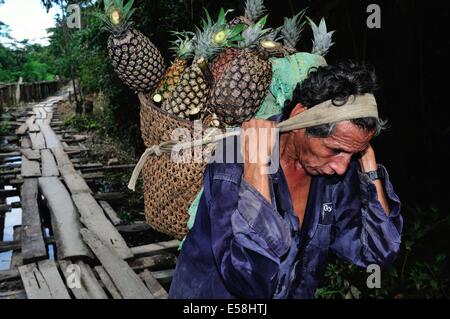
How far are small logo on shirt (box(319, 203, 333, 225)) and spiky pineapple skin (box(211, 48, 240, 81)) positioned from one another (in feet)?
2.23

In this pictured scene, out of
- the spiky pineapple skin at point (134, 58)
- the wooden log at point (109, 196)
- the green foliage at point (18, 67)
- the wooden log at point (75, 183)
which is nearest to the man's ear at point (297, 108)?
the spiky pineapple skin at point (134, 58)

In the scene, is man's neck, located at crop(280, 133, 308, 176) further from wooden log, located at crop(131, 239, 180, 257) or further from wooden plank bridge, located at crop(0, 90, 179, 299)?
wooden log, located at crop(131, 239, 180, 257)

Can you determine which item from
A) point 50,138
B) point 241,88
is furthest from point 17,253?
point 50,138

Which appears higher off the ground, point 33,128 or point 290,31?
point 290,31

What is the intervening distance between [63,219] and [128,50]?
3.60m

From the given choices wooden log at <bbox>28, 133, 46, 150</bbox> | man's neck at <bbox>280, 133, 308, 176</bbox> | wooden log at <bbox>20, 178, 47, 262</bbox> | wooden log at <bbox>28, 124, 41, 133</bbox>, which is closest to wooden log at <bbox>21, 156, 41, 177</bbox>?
wooden log at <bbox>20, 178, 47, 262</bbox>

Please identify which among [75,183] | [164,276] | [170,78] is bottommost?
[164,276]

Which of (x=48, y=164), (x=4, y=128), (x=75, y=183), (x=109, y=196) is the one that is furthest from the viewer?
(x=4, y=128)

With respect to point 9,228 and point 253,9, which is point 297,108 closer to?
point 253,9

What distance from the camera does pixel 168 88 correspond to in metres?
1.63

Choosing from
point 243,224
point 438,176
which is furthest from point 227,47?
point 438,176

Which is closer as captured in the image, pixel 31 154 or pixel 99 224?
pixel 99 224

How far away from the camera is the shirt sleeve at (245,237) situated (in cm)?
123

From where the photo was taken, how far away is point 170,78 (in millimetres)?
1653
